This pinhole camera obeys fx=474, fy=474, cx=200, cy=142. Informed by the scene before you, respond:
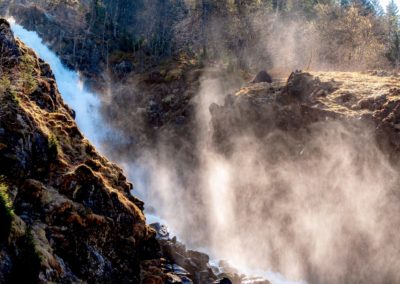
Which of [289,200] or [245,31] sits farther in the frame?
[245,31]

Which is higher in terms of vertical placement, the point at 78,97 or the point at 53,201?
the point at 78,97

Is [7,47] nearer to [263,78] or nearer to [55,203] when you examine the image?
[55,203]

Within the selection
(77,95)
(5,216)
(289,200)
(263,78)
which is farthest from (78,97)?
(5,216)

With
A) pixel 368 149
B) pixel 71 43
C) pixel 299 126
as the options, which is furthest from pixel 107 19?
pixel 368 149

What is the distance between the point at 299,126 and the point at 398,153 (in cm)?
1107

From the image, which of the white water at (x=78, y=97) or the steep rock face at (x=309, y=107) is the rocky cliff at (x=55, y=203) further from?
the white water at (x=78, y=97)

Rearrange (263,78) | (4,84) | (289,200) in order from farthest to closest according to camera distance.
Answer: (263,78) < (289,200) < (4,84)

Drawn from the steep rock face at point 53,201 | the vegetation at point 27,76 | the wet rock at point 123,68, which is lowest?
the steep rock face at point 53,201

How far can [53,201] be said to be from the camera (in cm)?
2380

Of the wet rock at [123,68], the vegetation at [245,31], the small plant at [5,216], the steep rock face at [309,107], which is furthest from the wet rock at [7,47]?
the wet rock at [123,68]

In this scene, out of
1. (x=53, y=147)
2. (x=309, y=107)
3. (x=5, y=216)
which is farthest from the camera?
(x=309, y=107)

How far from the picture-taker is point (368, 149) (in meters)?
39.6

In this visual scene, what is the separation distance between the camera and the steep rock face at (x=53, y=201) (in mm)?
20266

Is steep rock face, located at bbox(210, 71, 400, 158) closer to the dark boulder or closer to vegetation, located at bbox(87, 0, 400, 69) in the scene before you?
the dark boulder
